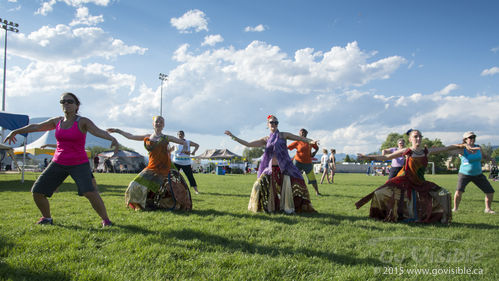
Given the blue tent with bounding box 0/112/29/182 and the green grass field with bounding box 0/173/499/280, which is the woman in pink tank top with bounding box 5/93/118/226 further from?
the blue tent with bounding box 0/112/29/182

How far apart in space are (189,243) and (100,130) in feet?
8.05

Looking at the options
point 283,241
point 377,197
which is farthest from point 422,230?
point 283,241

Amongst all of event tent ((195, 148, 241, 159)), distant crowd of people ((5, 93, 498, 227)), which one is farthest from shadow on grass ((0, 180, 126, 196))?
event tent ((195, 148, 241, 159))

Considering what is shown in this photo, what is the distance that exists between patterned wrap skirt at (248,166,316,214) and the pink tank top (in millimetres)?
3658

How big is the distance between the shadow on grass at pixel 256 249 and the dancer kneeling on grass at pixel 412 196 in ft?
8.91

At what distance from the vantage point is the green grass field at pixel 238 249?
3.21 metres

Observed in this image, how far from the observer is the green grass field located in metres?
3.21

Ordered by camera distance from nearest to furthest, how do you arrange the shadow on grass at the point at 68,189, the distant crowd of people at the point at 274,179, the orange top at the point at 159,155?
the distant crowd of people at the point at 274,179
the orange top at the point at 159,155
the shadow on grass at the point at 68,189

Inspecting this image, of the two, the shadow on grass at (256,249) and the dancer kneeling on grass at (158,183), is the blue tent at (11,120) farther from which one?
the shadow on grass at (256,249)

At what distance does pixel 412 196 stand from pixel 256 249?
395cm

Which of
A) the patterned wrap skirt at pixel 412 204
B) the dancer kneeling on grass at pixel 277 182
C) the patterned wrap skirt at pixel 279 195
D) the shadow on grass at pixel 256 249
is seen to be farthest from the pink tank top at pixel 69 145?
the patterned wrap skirt at pixel 412 204

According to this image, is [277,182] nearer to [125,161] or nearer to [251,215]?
[251,215]

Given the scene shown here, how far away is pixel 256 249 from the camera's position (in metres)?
4.05

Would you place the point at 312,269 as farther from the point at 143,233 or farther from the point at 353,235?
the point at 143,233
